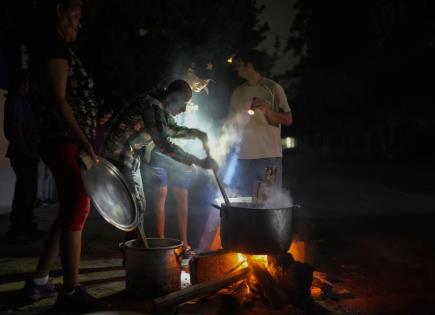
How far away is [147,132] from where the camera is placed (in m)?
4.54

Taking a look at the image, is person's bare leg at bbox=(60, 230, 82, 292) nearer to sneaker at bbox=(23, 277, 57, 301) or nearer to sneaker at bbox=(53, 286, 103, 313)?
sneaker at bbox=(53, 286, 103, 313)

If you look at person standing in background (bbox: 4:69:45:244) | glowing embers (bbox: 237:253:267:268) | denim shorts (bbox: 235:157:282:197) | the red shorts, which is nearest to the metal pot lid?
the red shorts

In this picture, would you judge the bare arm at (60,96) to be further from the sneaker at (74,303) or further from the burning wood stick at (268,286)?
the burning wood stick at (268,286)

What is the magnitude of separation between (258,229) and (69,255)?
63.4 inches

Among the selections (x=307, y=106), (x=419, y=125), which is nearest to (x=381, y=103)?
(x=419, y=125)

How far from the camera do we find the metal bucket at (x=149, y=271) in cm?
403

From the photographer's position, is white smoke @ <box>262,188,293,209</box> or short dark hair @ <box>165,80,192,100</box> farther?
white smoke @ <box>262,188,293,209</box>

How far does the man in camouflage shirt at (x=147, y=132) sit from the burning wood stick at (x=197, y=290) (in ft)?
3.36

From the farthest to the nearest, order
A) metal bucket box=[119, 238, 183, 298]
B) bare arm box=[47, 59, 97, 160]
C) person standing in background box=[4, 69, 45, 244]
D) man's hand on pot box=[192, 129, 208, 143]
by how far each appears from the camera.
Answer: person standing in background box=[4, 69, 45, 244] < man's hand on pot box=[192, 129, 208, 143] < metal bucket box=[119, 238, 183, 298] < bare arm box=[47, 59, 97, 160]

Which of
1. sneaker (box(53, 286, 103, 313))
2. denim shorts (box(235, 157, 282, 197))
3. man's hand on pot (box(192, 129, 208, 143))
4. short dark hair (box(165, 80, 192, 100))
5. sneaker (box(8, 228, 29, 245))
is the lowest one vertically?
sneaker (box(53, 286, 103, 313))

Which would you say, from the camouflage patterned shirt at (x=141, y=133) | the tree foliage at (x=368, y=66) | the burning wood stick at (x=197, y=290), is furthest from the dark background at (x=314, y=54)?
the burning wood stick at (x=197, y=290)

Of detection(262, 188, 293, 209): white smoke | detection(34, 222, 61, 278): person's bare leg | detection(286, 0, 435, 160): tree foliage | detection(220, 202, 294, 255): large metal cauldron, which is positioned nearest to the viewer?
detection(34, 222, 61, 278): person's bare leg

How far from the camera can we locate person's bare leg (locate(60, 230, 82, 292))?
360 cm

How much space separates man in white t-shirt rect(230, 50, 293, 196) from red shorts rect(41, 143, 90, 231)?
2495 mm
